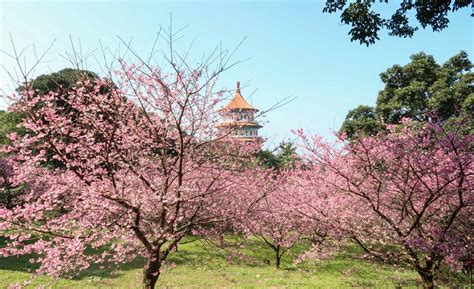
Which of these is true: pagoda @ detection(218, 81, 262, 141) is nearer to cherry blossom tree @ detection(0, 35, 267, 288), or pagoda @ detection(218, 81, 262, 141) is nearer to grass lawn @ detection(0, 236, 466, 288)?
cherry blossom tree @ detection(0, 35, 267, 288)

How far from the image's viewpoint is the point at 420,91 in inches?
995

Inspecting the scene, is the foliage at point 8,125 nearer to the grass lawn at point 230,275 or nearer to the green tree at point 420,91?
the grass lawn at point 230,275

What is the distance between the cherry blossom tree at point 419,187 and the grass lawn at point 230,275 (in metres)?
2.09

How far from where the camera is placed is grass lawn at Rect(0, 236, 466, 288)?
10.2 m

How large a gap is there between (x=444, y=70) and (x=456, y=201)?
21775mm

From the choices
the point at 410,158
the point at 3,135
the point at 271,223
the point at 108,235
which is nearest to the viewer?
the point at 108,235

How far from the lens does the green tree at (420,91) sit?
78.1ft

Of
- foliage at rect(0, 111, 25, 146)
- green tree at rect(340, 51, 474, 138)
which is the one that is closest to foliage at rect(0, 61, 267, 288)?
foliage at rect(0, 111, 25, 146)

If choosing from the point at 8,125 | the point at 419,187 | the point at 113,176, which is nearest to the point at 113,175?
the point at 113,176

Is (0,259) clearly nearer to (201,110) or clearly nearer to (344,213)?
(201,110)

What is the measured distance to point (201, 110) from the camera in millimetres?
6305

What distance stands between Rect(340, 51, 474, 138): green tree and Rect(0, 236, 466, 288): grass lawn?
538 inches

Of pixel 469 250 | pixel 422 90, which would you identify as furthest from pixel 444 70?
pixel 469 250

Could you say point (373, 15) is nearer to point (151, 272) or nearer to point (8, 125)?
point (151, 272)
